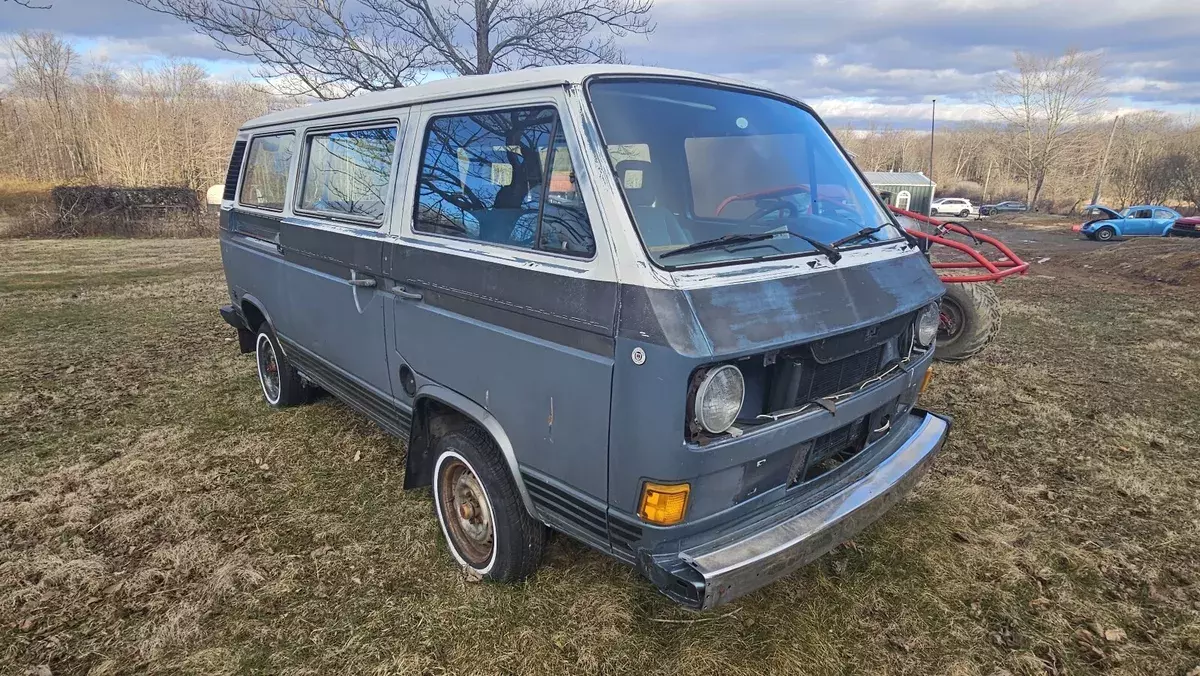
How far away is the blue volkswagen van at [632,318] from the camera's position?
6.83 ft

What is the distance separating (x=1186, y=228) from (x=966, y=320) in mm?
26904

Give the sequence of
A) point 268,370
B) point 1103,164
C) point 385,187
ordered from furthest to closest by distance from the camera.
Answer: point 1103,164, point 268,370, point 385,187

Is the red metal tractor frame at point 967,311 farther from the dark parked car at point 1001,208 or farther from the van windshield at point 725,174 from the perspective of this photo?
the dark parked car at point 1001,208

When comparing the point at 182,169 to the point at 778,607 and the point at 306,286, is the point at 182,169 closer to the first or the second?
the point at 306,286

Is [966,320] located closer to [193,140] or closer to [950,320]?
[950,320]

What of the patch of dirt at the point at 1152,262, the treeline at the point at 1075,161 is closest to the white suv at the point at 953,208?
the treeline at the point at 1075,161

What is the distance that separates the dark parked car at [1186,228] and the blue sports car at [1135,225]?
0.34 m

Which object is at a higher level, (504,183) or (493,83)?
(493,83)

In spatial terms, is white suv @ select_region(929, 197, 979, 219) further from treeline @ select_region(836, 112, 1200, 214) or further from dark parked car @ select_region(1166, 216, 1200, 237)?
dark parked car @ select_region(1166, 216, 1200, 237)

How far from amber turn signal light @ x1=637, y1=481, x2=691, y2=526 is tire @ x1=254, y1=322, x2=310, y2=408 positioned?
367cm

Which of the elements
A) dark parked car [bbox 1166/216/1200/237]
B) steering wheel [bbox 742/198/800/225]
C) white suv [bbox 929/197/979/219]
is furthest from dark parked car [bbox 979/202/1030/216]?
steering wheel [bbox 742/198/800/225]

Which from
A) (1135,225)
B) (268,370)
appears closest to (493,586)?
(268,370)

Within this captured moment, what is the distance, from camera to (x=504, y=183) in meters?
2.60

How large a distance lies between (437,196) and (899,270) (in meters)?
2.14
